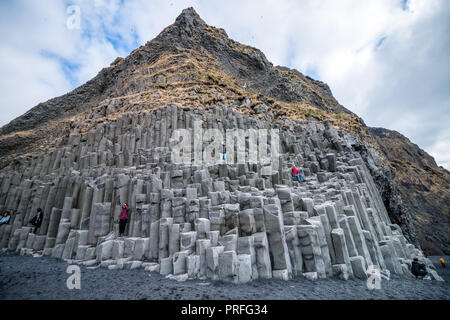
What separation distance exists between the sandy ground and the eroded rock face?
0.31m

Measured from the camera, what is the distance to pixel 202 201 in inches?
279

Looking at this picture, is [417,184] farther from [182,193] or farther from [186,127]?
[182,193]

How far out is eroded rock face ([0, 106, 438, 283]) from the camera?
5711mm

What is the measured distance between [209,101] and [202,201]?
12902 millimetres

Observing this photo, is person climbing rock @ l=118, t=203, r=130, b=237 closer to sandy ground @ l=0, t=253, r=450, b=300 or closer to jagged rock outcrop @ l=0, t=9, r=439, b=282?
jagged rock outcrop @ l=0, t=9, r=439, b=282

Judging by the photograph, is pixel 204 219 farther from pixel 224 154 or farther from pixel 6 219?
pixel 6 219

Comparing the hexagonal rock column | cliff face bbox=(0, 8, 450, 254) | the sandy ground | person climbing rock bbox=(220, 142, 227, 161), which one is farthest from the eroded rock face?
cliff face bbox=(0, 8, 450, 254)

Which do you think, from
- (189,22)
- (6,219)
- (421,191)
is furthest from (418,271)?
(421,191)

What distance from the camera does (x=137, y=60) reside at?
3269cm

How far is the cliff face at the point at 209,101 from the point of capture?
1992 centimetres

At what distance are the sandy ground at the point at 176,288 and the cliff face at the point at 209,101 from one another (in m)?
12.1

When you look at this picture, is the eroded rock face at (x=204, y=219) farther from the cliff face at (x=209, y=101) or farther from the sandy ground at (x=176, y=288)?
the cliff face at (x=209, y=101)

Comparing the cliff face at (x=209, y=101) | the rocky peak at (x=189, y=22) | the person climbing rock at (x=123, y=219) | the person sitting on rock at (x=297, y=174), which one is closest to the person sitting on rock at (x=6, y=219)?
the person climbing rock at (x=123, y=219)
